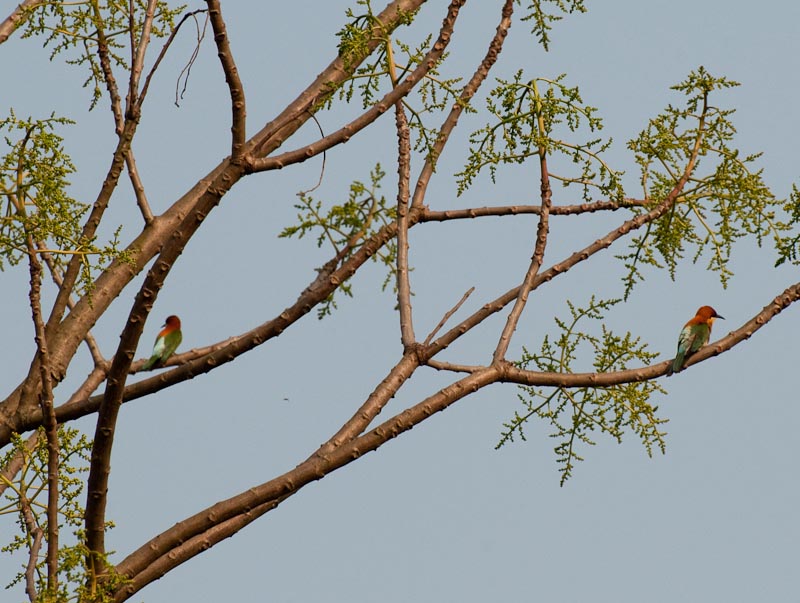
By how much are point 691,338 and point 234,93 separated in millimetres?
3192

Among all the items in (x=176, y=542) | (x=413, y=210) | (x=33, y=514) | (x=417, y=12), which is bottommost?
(x=176, y=542)

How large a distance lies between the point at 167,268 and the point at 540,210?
2.21 meters

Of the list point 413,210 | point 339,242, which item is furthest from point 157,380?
point 413,210

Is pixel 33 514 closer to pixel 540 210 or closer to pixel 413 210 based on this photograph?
pixel 413 210

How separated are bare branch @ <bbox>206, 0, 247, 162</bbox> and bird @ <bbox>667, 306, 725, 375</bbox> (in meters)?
2.43

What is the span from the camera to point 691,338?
6805 millimetres

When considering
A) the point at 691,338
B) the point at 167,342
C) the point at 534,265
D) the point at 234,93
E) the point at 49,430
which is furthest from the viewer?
the point at 167,342

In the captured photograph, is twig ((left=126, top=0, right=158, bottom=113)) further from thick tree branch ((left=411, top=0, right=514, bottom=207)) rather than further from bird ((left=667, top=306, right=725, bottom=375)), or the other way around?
bird ((left=667, top=306, right=725, bottom=375))

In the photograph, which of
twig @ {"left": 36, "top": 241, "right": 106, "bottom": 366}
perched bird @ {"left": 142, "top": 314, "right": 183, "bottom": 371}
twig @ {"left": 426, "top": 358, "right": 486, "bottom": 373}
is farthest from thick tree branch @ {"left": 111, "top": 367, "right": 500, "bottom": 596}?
perched bird @ {"left": 142, "top": 314, "right": 183, "bottom": 371}

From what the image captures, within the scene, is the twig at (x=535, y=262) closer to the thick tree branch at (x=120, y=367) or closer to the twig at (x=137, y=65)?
the thick tree branch at (x=120, y=367)

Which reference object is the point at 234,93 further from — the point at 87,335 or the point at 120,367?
the point at 87,335

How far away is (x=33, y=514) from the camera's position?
5586 mm

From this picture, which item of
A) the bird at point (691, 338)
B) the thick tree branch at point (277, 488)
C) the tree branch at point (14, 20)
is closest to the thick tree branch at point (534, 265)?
the thick tree branch at point (277, 488)

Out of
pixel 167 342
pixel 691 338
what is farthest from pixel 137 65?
pixel 691 338
